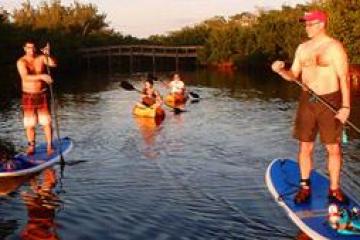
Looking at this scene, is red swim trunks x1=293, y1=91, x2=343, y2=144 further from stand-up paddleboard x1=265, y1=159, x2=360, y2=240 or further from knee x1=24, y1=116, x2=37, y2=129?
knee x1=24, y1=116, x2=37, y2=129

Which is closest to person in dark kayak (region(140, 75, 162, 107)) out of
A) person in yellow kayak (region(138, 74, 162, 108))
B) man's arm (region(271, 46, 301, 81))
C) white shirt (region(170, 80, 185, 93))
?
person in yellow kayak (region(138, 74, 162, 108))

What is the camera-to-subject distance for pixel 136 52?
7769 cm

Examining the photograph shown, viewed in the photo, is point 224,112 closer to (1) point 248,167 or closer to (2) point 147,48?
(1) point 248,167

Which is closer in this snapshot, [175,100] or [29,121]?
[29,121]

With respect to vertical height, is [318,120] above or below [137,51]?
above

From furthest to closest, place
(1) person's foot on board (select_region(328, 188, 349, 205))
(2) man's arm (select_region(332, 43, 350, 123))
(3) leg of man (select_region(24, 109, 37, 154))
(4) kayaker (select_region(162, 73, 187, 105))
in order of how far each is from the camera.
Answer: (4) kayaker (select_region(162, 73, 187, 105)) < (3) leg of man (select_region(24, 109, 37, 154)) < (1) person's foot on board (select_region(328, 188, 349, 205)) < (2) man's arm (select_region(332, 43, 350, 123))

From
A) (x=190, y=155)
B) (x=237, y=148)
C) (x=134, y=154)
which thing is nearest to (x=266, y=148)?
(x=237, y=148)

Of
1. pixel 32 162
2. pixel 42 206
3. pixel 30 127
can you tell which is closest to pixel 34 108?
pixel 30 127


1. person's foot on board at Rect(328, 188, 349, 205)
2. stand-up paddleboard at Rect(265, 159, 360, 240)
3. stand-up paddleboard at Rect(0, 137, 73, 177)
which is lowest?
stand-up paddleboard at Rect(0, 137, 73, 177)

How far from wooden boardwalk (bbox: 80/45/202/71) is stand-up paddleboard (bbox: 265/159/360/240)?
219ft

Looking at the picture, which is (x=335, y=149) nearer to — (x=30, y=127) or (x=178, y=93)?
(x=30, y=127)

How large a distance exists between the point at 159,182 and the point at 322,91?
4.56 m

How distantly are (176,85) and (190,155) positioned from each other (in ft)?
48.3

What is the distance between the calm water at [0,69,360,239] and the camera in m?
9.11
